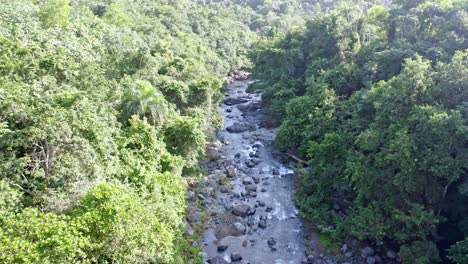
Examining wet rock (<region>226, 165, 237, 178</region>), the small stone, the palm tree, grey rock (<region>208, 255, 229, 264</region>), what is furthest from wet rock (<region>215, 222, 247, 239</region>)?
the palm tree

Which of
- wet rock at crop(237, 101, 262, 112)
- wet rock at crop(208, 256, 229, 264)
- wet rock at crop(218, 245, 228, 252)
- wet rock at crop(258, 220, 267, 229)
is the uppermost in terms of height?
wet rock at crop(237, 101, 262, 112)

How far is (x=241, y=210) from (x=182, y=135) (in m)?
7.84

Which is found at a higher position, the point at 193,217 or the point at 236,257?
the point at 193,217

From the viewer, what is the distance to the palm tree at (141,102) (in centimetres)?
2711

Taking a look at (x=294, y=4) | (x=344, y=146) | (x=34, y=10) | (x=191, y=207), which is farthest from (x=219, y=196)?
(x=294, y=4)

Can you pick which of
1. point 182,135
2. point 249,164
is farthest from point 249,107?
point 182,135

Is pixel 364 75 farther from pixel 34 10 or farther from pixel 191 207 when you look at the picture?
pixel 34 10

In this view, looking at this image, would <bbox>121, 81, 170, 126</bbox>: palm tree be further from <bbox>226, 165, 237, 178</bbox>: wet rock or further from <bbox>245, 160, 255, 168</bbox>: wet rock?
<bbox>245, 160, 255, 168</bbox>: wet rock

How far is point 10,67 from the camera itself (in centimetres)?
2119

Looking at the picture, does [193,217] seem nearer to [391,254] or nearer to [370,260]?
[370,260]

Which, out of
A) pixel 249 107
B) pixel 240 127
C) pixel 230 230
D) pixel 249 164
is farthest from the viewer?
pixel 249 107

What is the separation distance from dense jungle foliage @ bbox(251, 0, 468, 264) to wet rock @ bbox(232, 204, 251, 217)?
14.6 ft

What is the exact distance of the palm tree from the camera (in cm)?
2711

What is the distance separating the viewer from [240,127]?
43.6 meters
